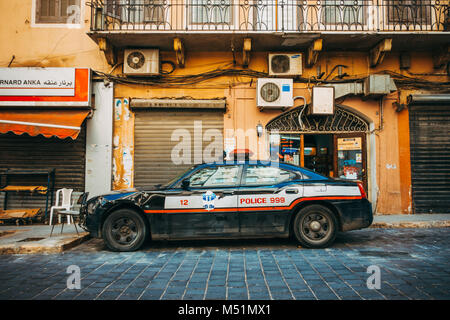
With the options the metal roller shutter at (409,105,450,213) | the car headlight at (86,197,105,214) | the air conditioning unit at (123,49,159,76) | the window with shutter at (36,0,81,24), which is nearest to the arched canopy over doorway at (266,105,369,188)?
the metal roller shutter at (409,105,450,213)

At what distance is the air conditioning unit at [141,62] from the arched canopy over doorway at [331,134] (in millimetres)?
3955

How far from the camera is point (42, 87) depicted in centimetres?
866

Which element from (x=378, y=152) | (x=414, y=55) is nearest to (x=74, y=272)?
(x=378, y=152)

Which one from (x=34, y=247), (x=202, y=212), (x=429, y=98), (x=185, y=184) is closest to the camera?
(x=202, y=212)

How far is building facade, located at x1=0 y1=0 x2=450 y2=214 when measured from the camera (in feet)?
29.6

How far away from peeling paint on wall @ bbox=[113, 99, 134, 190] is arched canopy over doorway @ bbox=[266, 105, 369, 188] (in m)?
4.34

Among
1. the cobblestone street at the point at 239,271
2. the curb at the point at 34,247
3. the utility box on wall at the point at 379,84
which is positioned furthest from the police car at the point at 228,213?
the utility box on wall at the point at 379,84

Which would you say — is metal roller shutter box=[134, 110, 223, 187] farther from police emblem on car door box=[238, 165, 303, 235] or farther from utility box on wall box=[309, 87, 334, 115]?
police emblem on car door box=[238, 165, 303, 235]

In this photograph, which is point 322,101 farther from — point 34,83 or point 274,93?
point 34,83

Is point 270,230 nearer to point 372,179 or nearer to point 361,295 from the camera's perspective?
point 361,295

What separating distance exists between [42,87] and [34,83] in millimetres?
255

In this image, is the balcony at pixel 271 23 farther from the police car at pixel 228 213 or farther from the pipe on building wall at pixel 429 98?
the police car at pixel 228 213

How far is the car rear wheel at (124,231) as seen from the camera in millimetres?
5344

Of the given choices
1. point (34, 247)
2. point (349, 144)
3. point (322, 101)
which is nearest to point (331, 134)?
point (349, 144)
